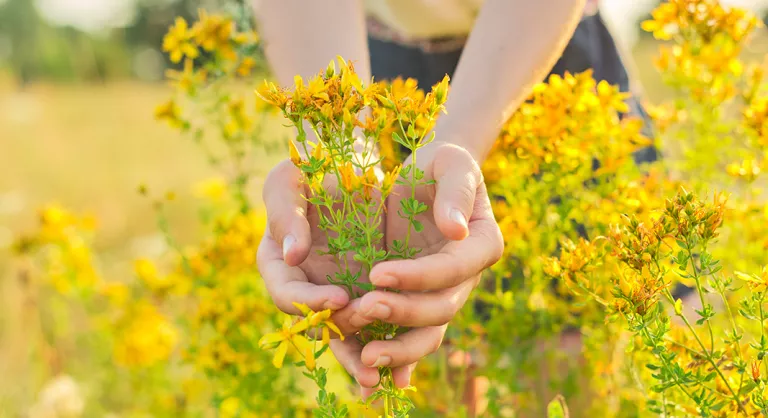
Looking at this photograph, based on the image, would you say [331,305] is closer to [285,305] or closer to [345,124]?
[285,305]

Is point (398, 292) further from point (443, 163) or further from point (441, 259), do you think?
point (443, 163)

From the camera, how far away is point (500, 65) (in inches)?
50.9

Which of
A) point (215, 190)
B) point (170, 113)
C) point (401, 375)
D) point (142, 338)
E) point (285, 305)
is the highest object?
point (285, 305)

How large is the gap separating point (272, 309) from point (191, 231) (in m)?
3.85

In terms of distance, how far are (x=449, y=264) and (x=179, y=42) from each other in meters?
1.12

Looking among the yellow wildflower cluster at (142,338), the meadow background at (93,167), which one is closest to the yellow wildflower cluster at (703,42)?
the meadow background at (93,167)

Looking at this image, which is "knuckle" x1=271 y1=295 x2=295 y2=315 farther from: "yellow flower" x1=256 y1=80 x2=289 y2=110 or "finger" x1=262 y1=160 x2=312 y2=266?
"yellow flower" x1=256 y1=80 x2=289 y2=110

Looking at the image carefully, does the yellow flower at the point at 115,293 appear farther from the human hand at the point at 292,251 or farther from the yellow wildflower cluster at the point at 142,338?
the human hand at the point at 292,251

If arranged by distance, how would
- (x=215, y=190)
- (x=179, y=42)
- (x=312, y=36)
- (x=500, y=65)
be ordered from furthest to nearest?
(x=215, y=190) < (x=179, y=42) < (x=312, y=36) < (x=500, y=65)

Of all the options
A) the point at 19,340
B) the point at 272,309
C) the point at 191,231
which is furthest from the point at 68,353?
the point at 191,231

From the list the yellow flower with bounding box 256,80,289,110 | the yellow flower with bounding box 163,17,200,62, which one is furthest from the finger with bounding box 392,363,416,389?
the yellow flower with bounding box 163,17,200,62

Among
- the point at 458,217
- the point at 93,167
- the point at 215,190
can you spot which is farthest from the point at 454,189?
the point at 93,167

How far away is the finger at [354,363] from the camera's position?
3.30ft

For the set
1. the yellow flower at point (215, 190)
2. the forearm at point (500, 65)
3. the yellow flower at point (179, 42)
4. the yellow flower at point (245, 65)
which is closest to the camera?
the forearm at point (500, 65)
